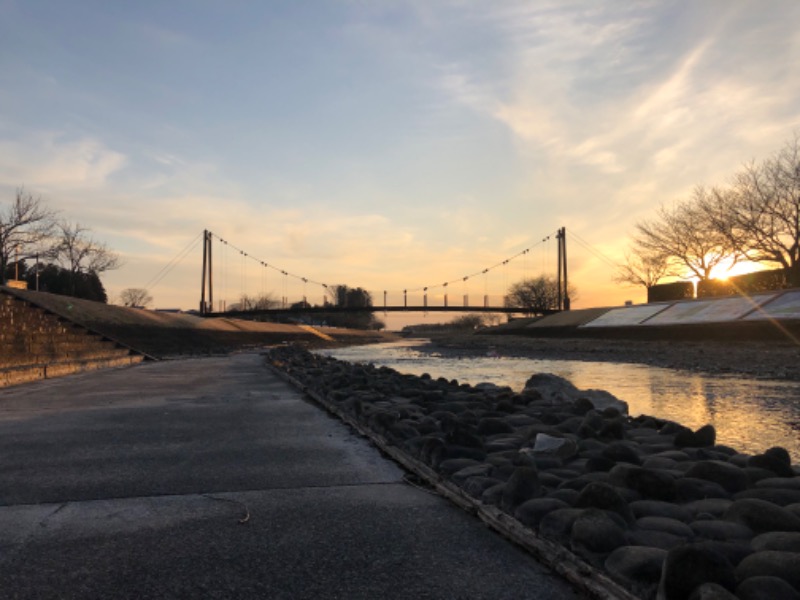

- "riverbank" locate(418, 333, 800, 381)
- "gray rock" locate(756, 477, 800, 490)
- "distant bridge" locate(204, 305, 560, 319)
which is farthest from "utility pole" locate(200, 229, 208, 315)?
"gray rock" locate(756, 477, 800, 490)

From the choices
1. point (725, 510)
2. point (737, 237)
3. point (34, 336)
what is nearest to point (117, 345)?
point (34, 336)

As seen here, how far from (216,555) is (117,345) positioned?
23.5 m

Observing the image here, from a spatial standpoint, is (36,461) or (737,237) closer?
(36,461)

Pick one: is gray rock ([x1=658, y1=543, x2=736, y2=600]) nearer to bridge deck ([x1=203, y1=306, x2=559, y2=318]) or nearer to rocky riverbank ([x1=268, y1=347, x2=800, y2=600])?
rocky riverbank ([x1=268, y1=347, x2=800, y2=600])

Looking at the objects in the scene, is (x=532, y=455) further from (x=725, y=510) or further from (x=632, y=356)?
(x=632, y=356)

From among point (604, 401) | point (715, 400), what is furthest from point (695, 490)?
point (715, 400)

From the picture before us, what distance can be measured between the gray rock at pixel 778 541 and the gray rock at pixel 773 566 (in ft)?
0.59

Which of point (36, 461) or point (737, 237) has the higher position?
point (737, 237)

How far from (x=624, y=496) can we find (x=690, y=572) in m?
1.41

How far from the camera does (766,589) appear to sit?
7.69 ft

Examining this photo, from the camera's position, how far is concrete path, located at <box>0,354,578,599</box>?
2.78 m

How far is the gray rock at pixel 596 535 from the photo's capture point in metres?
2.90

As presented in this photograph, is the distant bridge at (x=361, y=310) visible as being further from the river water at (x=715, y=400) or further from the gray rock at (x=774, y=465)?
the gray rock at (x=774, y=465)

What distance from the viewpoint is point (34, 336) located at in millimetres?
18453
